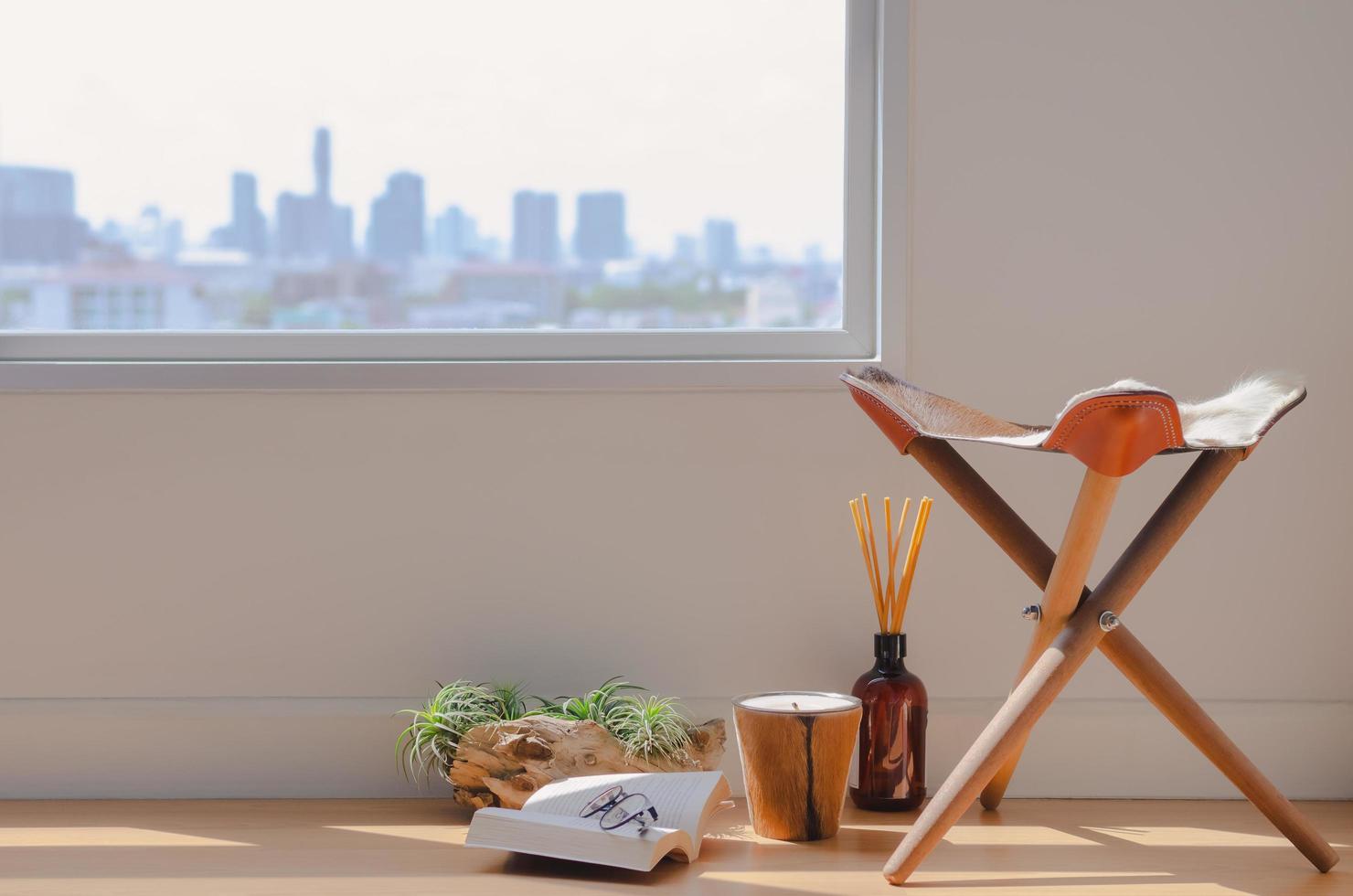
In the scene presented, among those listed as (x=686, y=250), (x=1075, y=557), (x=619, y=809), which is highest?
(x=686, y=250)

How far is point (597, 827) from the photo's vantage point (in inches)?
62.8

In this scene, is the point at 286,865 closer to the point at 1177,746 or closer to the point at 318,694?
the point at 318,694

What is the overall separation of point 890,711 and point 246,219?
4.67 ft

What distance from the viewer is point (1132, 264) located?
6.75ft

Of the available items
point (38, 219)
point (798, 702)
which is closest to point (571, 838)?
point (798, 702)

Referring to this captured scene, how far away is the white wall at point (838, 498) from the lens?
6.68 ft

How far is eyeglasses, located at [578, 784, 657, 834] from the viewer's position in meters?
1.61

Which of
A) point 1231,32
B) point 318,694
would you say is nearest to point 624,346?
point 318,694

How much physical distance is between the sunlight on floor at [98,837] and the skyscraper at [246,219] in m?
1.01

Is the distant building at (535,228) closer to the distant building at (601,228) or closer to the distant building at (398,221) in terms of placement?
the distant building at (601,228)

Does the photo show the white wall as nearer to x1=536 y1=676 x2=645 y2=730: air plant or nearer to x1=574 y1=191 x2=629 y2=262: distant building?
x1=536 y1=676 x2=645 y2=730: air plant

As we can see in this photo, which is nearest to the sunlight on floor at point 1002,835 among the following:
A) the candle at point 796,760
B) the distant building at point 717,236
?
the candle at point 796,760

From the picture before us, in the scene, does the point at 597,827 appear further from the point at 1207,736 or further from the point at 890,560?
the point at 1207,736

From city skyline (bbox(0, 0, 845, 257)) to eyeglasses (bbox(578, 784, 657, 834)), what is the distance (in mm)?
1001
